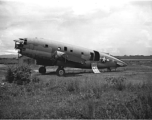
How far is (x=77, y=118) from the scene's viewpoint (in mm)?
5086

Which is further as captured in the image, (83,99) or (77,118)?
(83,99)

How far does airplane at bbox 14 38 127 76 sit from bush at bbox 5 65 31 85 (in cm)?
517

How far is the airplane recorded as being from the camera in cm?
1742

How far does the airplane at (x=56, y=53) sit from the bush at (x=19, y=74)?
517cm

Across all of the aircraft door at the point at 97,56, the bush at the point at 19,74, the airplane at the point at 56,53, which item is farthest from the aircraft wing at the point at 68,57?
the bush at the point at 19,74

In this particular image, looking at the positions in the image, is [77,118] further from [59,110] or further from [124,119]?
[124,119]

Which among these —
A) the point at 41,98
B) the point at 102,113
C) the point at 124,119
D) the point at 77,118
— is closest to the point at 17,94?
the point at 41,98

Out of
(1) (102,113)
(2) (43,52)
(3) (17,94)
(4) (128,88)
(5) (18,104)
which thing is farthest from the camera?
(2) (43,52)

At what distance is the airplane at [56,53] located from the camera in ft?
57.2

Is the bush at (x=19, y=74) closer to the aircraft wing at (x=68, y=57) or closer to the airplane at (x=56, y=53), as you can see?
the airplane at (x=56, y=53)

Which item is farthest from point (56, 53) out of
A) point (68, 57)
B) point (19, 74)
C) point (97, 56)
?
point (97, 56)

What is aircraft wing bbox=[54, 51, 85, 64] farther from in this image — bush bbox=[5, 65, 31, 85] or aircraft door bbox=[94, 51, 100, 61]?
bush bbox=[5, 65, 31, 85]

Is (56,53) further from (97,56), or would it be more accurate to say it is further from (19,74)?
(97,56)

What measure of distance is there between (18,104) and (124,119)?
4541 mm
